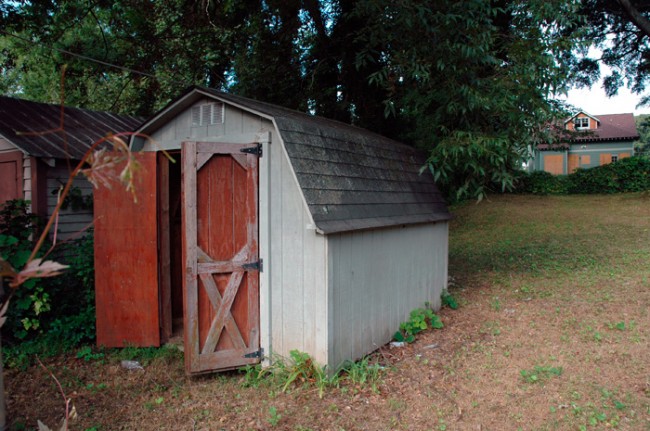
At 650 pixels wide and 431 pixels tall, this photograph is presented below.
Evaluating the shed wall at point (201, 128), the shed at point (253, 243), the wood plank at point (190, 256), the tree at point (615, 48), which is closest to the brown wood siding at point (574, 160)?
the tree at point (615, 48)

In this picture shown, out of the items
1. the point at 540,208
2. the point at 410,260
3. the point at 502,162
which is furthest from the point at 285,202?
the point at 540,208

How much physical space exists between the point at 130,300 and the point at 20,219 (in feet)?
6.28

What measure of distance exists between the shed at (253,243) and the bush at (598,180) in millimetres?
19770

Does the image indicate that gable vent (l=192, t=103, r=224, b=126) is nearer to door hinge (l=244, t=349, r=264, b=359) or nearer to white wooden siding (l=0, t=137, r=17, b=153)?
door hinge (l=244, t=349, r=264, b=359)

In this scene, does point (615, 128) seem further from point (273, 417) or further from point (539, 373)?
point (273, 417)

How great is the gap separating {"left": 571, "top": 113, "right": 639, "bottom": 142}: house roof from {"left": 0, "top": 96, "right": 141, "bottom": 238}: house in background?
33355 millimetres

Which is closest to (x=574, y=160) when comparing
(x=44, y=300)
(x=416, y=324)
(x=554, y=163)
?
(x=554, y=163)

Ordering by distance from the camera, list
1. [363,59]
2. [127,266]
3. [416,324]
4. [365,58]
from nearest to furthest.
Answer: [127,266], [416,324], [363,59], [365,58]

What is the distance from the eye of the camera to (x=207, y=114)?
5.53 metres

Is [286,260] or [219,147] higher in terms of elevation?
[219,147]

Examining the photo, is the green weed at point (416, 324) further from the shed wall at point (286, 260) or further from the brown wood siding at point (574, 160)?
the brown wood siding at point (574, 160)

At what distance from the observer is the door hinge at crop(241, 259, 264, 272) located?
16.7 feet

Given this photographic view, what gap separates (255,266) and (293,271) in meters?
0.48

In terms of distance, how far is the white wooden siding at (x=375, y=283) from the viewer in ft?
15.9
